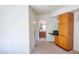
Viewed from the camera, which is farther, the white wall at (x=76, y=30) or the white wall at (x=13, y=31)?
the white wall at (x=76, y=30)

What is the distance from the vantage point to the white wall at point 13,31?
4.43 m

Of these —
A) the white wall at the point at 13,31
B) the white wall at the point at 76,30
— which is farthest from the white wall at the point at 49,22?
the white wall at the point at 13,31

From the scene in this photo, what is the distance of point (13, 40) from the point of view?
14.8 ft

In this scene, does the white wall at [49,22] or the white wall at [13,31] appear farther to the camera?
the white wall at [49,22]

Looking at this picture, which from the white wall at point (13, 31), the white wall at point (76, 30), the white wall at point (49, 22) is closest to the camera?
the white wall at point (13, 31)

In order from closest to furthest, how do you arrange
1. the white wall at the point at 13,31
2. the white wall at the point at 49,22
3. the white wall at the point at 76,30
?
the white wall at the point at 13,31 < the white wall at the point at 76,30 < the white wall at the point at 49,22

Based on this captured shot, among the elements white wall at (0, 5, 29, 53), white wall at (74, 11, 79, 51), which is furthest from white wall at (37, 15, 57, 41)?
white wall at (0, 5, 29, 53)

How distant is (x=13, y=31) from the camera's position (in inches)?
177

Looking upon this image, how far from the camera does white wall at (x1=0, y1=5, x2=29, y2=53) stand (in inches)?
174

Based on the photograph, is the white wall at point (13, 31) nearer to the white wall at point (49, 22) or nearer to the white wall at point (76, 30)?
the white wall at point (76, 30)

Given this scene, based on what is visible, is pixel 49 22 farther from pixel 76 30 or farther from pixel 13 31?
pixel 13 31

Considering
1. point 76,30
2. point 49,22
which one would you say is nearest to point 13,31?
point 76,30
